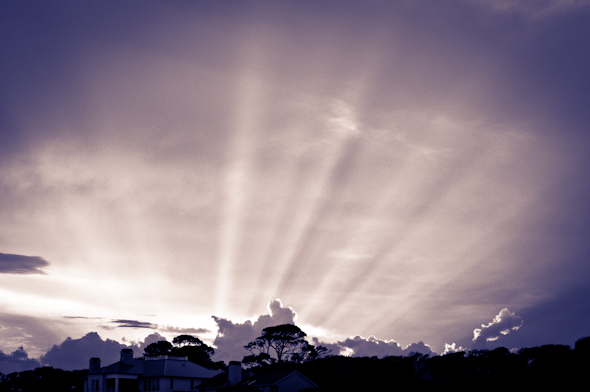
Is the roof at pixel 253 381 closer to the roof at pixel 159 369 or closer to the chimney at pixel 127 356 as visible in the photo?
the roof at pixel 159 369

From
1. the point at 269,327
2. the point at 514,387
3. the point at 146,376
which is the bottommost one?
the point at 514,387

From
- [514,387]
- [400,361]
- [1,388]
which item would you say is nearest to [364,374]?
[400,361]

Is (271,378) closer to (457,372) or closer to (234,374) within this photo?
(234,374)

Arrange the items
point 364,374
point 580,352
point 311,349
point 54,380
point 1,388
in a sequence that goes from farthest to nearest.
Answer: point 311,349 → point 1,388 → point 54,380 → point 364,374 → point 580,352

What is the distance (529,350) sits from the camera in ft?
292

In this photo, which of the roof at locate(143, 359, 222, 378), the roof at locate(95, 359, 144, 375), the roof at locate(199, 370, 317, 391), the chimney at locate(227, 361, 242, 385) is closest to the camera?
the roof at locate(199, 370, 317, 391)

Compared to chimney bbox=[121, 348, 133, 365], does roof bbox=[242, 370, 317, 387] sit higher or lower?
lower

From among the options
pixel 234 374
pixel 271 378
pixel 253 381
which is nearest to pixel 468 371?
pixel 271 378

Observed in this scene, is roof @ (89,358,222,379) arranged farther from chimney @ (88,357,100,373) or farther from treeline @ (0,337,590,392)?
treeline @ (0,337,590,392)

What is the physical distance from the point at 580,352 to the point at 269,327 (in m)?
76.1

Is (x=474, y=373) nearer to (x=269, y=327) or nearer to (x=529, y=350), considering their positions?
(x=529, y=350)

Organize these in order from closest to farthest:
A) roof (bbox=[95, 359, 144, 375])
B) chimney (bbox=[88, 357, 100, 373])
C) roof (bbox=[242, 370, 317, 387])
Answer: roof (bbox=[242, 370, 317, 387]) → roof (bbox=[95, 359, 144, 375]) → chimney (bbox=[88, 357, 100, 373])

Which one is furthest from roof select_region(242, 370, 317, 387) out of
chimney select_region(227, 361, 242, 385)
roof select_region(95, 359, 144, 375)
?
roof select_region(95, 359, 144, 375)

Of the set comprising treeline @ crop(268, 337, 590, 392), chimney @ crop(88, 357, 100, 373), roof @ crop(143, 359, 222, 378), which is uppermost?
chimney @ crop(88, 357, 100, 373)
